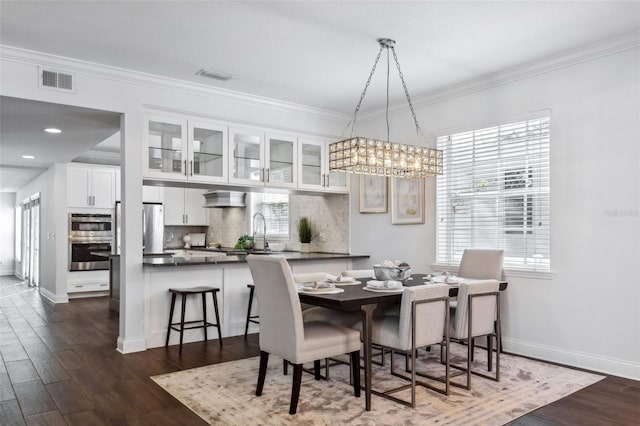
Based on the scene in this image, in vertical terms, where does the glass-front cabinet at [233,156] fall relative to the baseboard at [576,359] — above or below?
above

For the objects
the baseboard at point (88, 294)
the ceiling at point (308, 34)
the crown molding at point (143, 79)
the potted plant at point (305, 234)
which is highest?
the ceiling at point (308, 34)

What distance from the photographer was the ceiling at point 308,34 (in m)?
3.21

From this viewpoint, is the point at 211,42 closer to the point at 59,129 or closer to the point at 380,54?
the point at 380,54

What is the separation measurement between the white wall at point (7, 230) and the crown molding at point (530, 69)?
1211 cm

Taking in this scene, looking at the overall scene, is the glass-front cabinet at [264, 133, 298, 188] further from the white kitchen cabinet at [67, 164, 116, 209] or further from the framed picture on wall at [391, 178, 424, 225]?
the white kitchen cabinet at [67, 164, 116, 209]

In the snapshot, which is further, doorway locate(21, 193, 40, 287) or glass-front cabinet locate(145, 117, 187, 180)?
doorway locate(21, 193, 40, 287)

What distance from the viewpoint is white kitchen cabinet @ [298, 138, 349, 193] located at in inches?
229

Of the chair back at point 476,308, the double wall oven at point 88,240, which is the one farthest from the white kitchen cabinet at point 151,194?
the chair back at point 476,308

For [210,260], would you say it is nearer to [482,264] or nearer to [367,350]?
[367,350]

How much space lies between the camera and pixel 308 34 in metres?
3.63

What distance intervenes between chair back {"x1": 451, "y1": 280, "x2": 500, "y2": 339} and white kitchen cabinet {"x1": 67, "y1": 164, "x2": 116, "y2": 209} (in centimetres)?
706

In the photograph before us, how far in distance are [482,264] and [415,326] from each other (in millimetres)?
1651

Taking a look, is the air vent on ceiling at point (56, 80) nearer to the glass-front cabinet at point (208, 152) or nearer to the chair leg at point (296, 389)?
the glass-front cabinet at point (208, 152)

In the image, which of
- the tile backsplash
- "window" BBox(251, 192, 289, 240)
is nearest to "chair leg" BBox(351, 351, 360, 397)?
the tile backsplash
